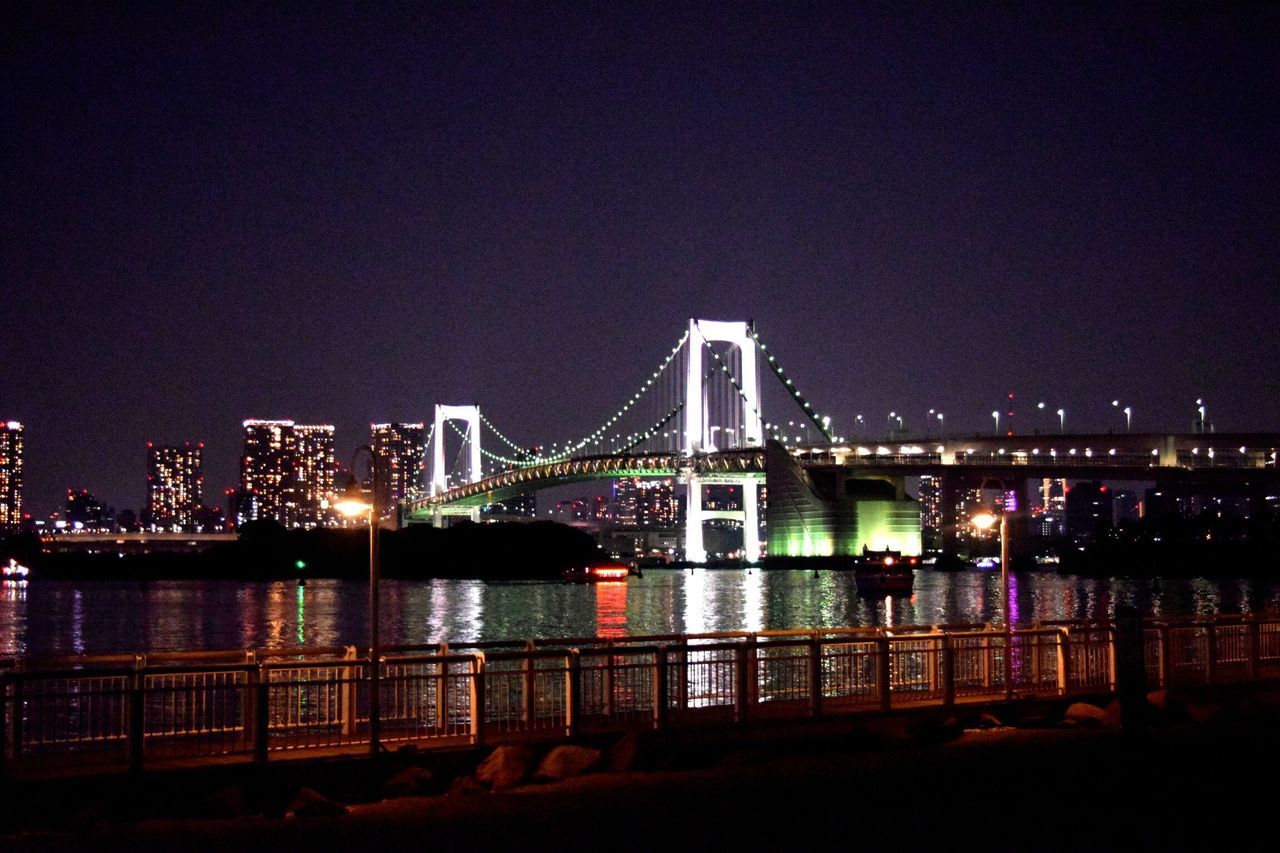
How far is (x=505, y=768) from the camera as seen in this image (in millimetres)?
12508

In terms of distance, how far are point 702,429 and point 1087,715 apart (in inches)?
3868

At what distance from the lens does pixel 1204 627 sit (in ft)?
61.4

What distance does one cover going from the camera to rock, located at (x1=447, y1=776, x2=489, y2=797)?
12234 mm

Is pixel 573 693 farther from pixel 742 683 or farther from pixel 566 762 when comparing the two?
pixel 742 683

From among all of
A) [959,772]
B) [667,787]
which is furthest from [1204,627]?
[667,787]

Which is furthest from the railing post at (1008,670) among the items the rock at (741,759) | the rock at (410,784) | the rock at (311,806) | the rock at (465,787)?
the rock at (311,806)

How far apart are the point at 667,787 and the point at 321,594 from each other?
257 feet

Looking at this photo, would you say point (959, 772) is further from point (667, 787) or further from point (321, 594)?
point (321, 594)

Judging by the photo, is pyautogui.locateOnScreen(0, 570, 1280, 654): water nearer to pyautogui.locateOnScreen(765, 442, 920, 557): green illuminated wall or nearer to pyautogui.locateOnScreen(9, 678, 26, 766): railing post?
pyautogui.locateOnScreen(765, 442, 920, 557): green illuminated wall

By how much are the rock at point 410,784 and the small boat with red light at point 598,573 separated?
302 feet

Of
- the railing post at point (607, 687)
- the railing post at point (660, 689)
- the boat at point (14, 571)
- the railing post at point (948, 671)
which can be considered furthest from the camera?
the boat at point (14, 571)

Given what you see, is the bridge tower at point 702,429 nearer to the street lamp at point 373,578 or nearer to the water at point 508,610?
the water at point 508,610

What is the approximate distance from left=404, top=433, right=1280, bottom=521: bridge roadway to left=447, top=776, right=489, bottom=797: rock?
95.5 metres

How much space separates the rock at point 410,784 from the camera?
12.3 m
